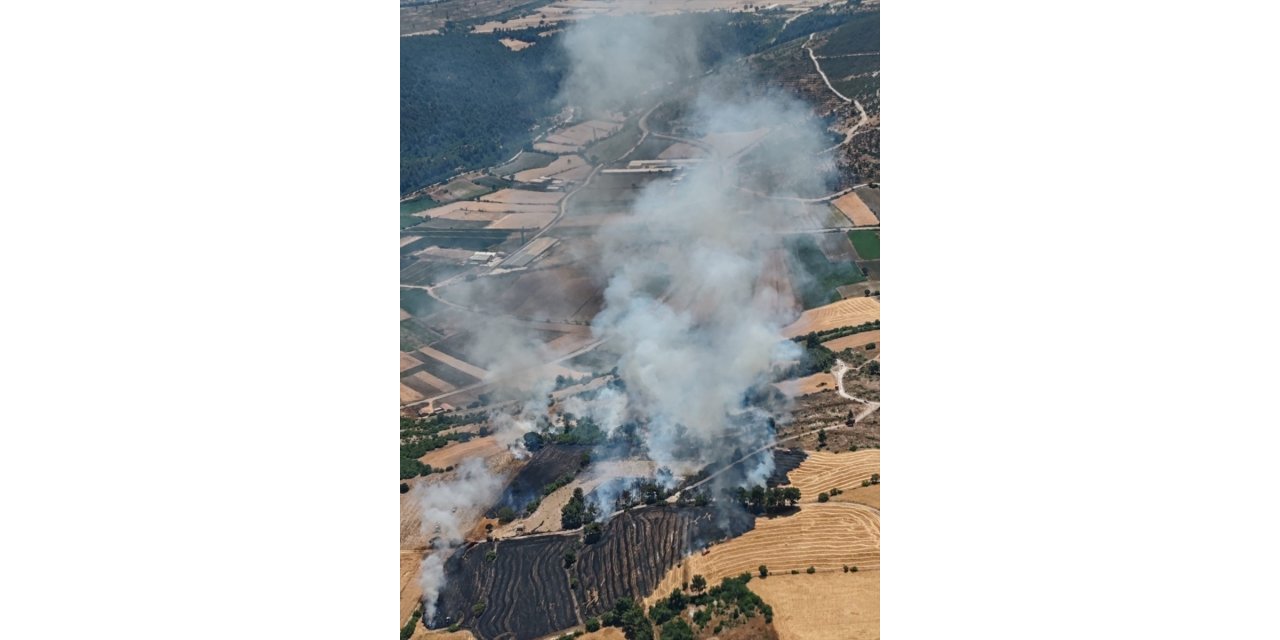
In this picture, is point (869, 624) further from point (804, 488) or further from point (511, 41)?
point (511, 41)

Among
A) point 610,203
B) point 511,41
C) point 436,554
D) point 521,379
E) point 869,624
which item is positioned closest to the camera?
point 869,624

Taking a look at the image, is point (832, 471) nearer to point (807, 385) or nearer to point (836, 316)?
point (807, 385)

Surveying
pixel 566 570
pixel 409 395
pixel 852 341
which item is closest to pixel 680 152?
pixel 852 341

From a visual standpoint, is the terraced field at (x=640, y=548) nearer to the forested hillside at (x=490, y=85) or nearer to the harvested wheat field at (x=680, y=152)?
the harvested wheat field at (x=680, y=152)

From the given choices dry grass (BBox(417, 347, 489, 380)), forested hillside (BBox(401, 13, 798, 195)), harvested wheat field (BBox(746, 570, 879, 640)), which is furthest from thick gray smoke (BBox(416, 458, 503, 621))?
forested hillside (BBox(401, 13, 798, 195))

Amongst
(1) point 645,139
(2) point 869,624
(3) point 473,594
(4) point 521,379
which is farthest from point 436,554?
(1) point 645,139

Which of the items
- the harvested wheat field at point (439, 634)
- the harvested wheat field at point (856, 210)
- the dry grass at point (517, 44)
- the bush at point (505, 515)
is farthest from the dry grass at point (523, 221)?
the harvested wheat field at point (439, 634)
